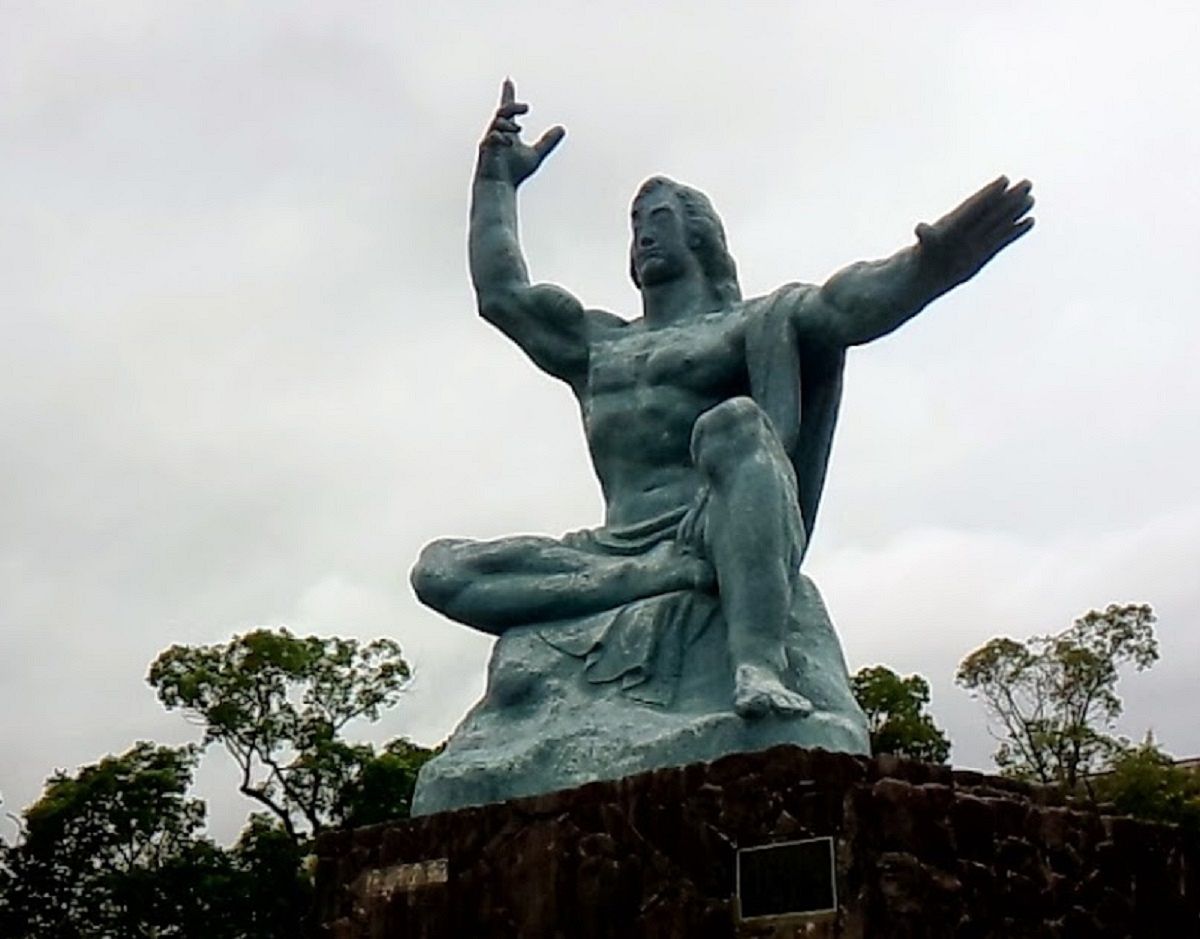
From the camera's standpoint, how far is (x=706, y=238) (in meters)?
6.30

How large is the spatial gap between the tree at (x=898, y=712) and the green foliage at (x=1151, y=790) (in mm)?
2036

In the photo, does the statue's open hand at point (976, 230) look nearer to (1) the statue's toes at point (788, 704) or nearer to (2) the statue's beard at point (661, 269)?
(2) the statue's beard at point (661, 269)

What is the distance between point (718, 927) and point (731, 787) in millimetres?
357

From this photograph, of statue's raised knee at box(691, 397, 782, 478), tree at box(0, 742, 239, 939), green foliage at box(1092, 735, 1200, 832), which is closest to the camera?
statue's raised knee at box(691, 397, 782, 478)

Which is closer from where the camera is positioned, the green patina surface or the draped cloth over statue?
the draped cloth over statue

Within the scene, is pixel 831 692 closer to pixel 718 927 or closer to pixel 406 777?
pixel 718 927

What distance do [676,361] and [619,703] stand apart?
55.2 inches

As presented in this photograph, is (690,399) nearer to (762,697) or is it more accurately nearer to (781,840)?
(762,697)

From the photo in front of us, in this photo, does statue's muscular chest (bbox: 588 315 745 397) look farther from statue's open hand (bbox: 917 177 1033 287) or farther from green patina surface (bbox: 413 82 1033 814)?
statue's open hand (bbox: 917 177 1033 287)

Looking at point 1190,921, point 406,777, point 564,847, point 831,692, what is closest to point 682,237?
point 831,692

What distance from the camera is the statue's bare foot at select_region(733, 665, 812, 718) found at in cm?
475

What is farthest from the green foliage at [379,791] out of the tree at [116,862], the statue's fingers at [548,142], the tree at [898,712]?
the statue's fingers at [548,142]

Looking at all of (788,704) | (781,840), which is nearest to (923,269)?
(788,704)

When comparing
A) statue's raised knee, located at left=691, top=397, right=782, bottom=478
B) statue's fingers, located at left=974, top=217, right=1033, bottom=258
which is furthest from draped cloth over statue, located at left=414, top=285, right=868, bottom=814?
statue's fingers, located at left=974, top=217, right=1033, bottom=258
